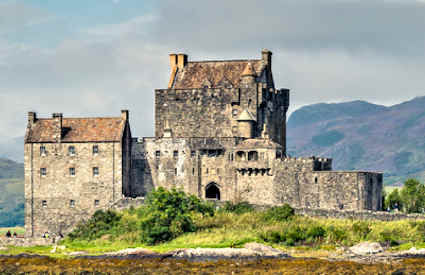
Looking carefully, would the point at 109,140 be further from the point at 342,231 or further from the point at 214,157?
the point at 342,231

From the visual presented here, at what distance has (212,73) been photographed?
10244 centimetres

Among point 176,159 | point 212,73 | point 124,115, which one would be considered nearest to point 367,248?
point 176,159

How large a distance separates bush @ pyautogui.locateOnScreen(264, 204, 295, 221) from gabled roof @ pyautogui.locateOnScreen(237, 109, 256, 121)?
1337 cm

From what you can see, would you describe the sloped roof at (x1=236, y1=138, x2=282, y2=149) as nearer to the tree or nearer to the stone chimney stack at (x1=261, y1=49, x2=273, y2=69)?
the stone chimney stack at (x1=261, y1=49, x2=273, y2=69)

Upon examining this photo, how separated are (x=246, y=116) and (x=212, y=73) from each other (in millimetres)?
7749

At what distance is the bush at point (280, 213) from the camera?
85000 mm

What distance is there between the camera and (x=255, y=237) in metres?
81.4

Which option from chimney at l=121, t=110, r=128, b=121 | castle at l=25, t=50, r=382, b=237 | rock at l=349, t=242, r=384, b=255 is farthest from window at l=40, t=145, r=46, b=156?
rock at l=349, t=242, r=384, b=255

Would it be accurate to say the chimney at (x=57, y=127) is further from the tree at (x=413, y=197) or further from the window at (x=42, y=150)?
the tree at (x=413, y=197)

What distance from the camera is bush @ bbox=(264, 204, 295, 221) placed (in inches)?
3346

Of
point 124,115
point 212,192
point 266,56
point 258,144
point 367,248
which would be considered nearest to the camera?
point 367,248

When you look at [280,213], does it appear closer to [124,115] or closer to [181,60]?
[124,115]

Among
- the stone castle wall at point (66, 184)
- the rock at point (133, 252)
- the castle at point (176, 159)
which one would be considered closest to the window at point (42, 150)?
the castle at point (176, 159)

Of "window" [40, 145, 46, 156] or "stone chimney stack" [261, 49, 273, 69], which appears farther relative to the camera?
"stone chimney stack" [261, 49, 273, 69]
